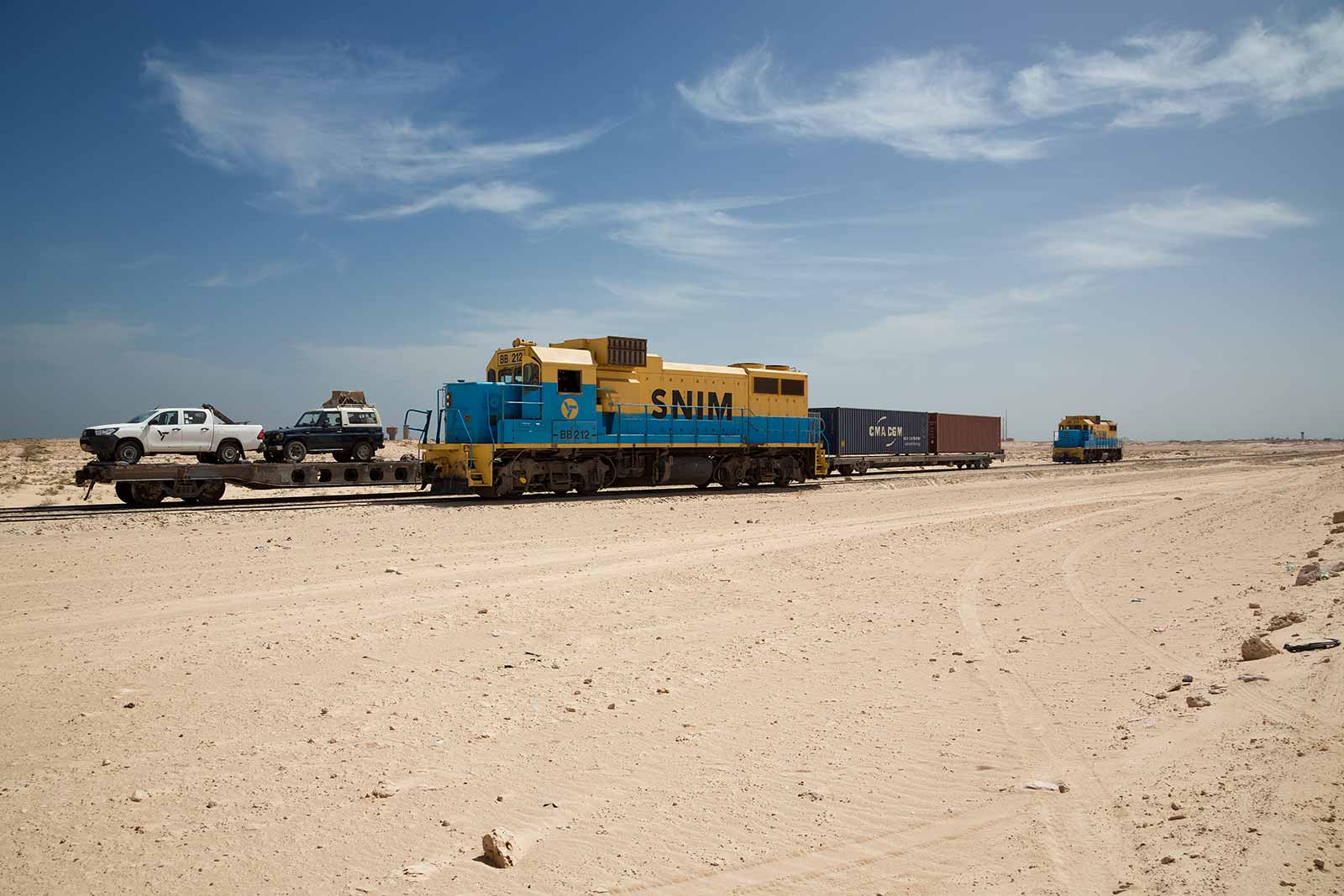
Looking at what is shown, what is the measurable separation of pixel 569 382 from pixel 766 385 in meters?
8.48

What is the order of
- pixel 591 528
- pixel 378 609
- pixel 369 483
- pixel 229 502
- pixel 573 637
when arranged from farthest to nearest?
pixel 369 483, pixel 229 502, pixel 591 528, pixel 378 609, pixel 573 637

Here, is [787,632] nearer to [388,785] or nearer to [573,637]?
[573,637]

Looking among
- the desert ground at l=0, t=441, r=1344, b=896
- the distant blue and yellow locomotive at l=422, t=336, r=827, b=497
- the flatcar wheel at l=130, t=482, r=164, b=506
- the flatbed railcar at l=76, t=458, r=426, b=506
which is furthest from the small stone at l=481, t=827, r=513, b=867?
the flatcar wheel at l=130, t=482, r=164, b=506

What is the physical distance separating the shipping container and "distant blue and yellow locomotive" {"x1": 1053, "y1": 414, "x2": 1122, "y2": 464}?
17.7 metres

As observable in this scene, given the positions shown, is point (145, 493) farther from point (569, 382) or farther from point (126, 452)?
point (569, 382)

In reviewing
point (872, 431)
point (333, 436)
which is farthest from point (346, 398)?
point (872, 431)

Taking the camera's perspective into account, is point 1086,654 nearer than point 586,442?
Yes

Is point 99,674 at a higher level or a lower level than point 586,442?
lower

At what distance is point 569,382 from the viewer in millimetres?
23625

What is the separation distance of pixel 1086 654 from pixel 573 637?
5.22 meters

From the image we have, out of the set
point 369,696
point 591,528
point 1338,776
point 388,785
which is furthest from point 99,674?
point 591,528

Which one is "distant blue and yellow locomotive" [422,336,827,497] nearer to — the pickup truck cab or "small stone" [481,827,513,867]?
the pickup truck cab

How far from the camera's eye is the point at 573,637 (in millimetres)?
8875

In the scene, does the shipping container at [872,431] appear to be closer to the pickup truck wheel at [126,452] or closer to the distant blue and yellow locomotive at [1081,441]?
the distant blue and yellow locomotive at [1081,441]
